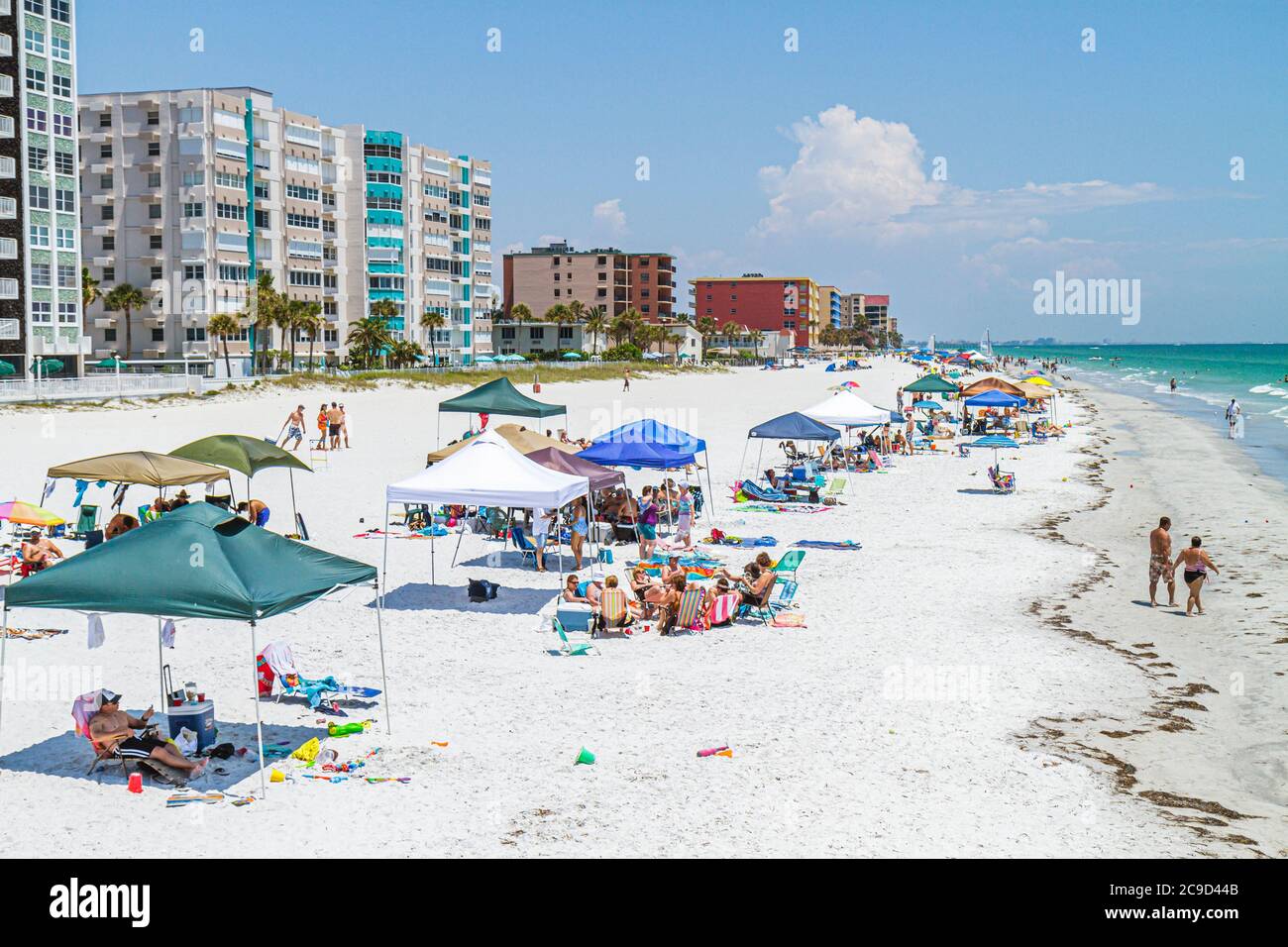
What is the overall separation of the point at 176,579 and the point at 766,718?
564 centimetres

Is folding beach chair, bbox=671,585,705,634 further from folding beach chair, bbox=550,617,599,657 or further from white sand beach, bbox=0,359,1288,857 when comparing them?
folding beach chair, bbox=550,617,599,657

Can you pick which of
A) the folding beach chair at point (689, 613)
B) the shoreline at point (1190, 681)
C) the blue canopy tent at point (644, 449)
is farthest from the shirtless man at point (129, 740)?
the blue canopy tent at point (644, 449)

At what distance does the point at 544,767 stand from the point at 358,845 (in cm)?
208

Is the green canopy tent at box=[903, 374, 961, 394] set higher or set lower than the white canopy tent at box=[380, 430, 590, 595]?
higher

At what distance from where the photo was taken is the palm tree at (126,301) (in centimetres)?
7188

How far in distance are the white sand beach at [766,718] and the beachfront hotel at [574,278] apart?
13153cm

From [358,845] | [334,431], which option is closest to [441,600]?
[358,845]

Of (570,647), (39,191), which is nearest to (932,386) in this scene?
(570,647)

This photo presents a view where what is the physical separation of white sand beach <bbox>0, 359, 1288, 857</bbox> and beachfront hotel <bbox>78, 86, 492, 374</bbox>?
172ft

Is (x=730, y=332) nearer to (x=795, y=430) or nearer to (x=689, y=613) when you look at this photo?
(x=795, y=430)

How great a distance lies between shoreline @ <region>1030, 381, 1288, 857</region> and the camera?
9.59 meters

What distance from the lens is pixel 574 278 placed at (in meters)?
153

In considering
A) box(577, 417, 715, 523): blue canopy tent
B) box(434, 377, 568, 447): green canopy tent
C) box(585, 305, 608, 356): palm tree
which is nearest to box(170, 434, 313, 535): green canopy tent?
box(577, 417, 715, 523): blue canopy tent

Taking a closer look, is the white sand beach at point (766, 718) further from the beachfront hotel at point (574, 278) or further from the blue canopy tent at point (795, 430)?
the beachfront hotel at point (574, 278)
